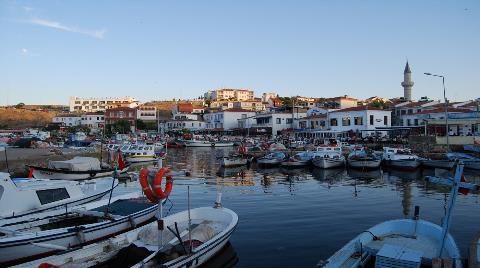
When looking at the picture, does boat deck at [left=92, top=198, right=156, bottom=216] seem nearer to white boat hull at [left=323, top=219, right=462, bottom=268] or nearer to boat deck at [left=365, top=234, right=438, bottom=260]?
white boat hull at [left=323, top=219, right=462, bottom=268]

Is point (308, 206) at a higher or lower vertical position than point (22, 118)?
lower

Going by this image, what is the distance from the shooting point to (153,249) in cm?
1242

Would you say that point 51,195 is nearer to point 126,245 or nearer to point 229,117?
point 126,245

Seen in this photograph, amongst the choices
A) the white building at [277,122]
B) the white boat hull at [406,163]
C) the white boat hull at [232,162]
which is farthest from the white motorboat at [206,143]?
the white boat hull at [406,163]

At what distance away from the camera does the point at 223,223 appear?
48.2 feet

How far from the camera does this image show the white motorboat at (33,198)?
15336mm

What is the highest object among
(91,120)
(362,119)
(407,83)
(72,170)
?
(407,83)

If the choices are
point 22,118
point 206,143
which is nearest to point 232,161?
point 206,143

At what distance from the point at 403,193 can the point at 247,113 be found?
8191 centimetres

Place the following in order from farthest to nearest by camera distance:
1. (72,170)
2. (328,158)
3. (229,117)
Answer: (229,117), (328,158), (72,170)

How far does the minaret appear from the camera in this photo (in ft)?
353

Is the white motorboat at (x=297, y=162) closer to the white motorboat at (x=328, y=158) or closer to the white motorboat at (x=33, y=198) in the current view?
the white motorboat at (x=328, y=158)

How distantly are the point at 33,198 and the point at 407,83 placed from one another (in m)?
107

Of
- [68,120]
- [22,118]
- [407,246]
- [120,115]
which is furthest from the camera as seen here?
[22,118]
